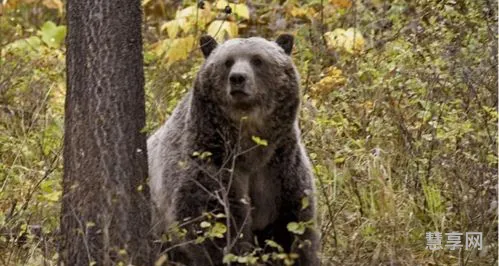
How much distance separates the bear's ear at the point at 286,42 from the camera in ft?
22.3

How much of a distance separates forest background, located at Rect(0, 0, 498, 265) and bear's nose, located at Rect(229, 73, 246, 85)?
97 cm

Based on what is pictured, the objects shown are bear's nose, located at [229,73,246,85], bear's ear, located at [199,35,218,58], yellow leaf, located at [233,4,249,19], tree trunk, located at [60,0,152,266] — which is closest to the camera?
tree trunk, located at [60,0,152,266]

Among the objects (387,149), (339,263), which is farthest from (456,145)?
(339,263)

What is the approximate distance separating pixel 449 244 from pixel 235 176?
4.55 ft

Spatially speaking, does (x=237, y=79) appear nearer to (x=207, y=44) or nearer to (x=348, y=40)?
(x=207, y=44)

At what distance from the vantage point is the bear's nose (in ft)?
20.9

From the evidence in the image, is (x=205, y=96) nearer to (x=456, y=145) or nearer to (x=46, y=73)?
(x=456, y=145)

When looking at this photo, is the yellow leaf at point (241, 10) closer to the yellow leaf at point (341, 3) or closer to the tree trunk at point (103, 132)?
the yellow leaf at point (341, 3)

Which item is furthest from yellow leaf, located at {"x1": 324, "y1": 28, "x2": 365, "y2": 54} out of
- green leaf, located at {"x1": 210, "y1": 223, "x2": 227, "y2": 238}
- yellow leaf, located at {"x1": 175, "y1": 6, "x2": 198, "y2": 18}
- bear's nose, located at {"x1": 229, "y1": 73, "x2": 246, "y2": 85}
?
green leaf, located at {"x1": 210, "y1": 223, "x2": 227, "y2": 238}

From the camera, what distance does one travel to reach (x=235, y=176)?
6520 mm

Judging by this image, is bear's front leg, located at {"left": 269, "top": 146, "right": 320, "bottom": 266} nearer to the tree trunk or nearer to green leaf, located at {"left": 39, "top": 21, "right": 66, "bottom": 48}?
the tree trunk

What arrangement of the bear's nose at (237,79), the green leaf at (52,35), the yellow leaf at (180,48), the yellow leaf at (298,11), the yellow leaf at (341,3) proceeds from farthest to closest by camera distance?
1. the green leaf at (52,35)
2. the yellow leaf at (298,11)
3. the yellow leaf at (341,3)
4. the yellow leaf at (180,48)
5. the bear's nose at (237,79)

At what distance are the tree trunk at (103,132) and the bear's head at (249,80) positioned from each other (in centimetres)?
57

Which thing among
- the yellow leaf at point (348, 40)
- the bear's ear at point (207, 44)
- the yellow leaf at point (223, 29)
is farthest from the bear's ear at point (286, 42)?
the yellow leaf at point (348, 40)
